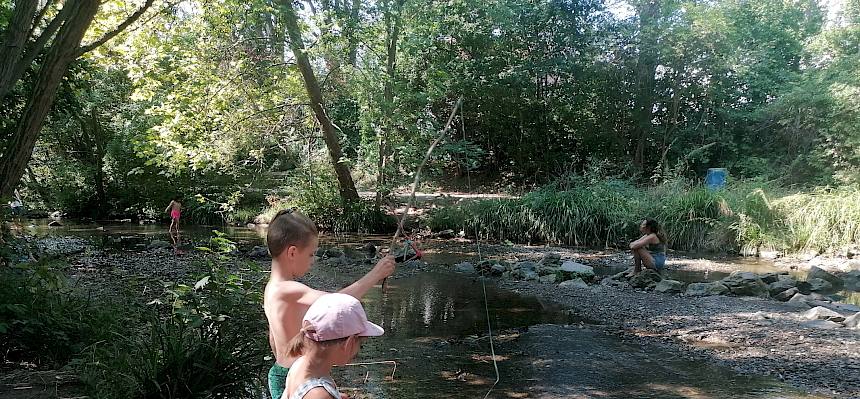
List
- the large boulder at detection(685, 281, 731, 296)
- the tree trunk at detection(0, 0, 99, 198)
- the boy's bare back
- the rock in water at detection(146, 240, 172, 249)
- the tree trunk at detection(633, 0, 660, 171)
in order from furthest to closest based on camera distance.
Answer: the tree trunk at detection(633, 0, 660, 171), the rock in water at detection(146, 240, 172, 249), the large boulder at detection(685, 281, 731, 296), the tree trunk at detection(0, 0, 99, 198), the boy's bare back

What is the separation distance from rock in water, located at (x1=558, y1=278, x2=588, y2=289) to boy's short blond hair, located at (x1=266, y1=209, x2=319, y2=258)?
7650 millimetres

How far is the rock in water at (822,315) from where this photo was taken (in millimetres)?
7320

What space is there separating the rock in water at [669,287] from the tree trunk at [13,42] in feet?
27.9

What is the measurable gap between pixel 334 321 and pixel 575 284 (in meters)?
8.38

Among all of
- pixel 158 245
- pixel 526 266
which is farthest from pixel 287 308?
pixel 158 245

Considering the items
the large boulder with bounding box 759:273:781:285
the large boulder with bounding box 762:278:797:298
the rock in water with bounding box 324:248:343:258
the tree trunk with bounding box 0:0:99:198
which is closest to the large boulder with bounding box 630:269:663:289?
the large boulder with bounding box 762:278:797:298

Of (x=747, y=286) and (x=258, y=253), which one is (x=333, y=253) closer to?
(x=258, y=253)

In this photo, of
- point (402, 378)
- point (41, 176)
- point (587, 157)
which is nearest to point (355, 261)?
point (402, 378)

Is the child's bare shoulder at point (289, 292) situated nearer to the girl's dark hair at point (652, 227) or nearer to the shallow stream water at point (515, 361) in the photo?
the shallow stream water at point (515, 361)

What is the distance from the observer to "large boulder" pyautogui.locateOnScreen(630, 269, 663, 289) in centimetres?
967

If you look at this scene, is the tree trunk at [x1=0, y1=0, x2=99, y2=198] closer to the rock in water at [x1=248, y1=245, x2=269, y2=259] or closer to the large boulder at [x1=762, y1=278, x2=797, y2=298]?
the rock in water at [x1=248, y1=245, x2=269, y2=259]

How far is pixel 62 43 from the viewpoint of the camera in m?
6.14

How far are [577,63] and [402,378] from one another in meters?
16.7

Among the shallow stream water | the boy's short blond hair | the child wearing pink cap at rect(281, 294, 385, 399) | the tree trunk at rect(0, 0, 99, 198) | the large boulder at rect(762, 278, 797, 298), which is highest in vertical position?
the tree trunk at rect(0, 0, 99, 198)
